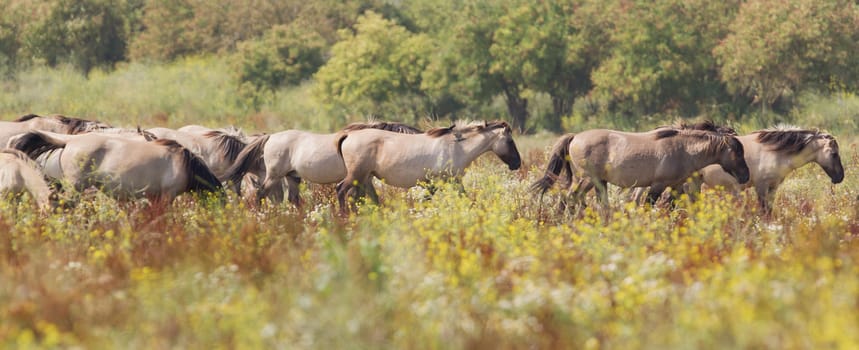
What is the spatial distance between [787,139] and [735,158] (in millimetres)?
1404

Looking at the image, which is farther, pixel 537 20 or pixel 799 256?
pixel 537 20

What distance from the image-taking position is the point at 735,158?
14.6 metres

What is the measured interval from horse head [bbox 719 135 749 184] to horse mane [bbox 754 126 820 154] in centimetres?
112

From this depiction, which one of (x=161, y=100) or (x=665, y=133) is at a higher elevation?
(x=665, y=133)

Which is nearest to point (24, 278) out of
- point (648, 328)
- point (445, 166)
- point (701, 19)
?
point (648, 328)

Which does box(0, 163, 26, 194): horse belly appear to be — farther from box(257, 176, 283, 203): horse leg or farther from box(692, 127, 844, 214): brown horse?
box(692, 127, 844, 214): brown horse

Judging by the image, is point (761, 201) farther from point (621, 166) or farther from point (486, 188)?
point (486, 188)

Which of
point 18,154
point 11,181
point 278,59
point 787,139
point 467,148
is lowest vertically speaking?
point 278,59

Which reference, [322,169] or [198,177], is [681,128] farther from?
[198,177]

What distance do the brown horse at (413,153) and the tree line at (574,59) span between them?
2520 centimetres

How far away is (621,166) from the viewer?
1447 cm

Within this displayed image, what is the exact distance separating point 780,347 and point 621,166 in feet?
28.2

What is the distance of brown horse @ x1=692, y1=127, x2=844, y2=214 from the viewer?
604 inches

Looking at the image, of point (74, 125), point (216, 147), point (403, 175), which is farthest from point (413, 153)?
point (74, 125)
